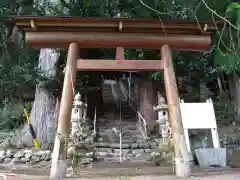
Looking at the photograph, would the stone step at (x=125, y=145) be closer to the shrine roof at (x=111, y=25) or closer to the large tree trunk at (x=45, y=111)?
the large tree trunk at (x=45, y=111)

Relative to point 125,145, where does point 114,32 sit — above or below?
above

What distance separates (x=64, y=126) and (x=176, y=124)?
1.63 meters

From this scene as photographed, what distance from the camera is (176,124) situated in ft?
12.7

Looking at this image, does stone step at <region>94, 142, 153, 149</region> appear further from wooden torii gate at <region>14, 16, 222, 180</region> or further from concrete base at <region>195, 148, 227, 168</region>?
wooden torii gate at <region>14, 16, 222, 180</region>

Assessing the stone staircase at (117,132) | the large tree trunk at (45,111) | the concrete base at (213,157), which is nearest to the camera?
the concrete base at (213,157)

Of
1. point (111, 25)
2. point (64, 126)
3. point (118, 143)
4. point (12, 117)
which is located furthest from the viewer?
point (12, 117)

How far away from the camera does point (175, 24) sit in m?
4.24

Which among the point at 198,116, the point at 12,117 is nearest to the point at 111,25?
the point at 198,116

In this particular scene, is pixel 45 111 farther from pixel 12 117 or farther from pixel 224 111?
pixel 224 111

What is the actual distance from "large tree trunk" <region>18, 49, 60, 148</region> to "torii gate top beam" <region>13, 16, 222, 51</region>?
158 inches

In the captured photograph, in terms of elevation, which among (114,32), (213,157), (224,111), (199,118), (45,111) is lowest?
(213,157)

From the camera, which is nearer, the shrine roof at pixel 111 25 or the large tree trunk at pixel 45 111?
the shrine roof at pixel 111 25

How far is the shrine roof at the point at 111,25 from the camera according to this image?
415cm

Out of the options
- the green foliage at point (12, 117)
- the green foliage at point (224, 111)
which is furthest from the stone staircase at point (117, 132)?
the green foliage at point (224, 111)
